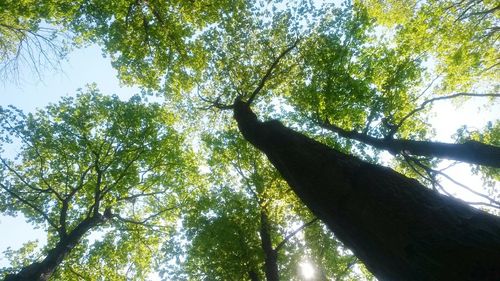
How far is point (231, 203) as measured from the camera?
1741 centimetres

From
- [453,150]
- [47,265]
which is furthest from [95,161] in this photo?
[453,150]

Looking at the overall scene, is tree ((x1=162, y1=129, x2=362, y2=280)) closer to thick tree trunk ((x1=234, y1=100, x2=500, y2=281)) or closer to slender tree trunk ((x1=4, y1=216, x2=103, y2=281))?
slender tree trunk ((x1=4, y1=216, x2=103, y2=281))

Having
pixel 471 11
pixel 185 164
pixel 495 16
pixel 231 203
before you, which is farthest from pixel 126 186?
pixel 495 16

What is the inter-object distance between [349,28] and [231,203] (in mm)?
10752

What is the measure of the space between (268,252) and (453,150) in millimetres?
10102

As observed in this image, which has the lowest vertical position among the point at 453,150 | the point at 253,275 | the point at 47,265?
the point at 453,150

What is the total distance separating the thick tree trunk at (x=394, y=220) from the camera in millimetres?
2453

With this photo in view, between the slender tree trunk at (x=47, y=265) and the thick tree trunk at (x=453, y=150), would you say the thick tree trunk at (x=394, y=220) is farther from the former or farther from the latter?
the slender tree trunk at (x=47, y=265)

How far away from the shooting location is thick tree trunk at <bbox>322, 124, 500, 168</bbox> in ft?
20.7

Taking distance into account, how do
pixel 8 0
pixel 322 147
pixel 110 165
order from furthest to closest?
pixel 110 165 → pixel 8 0 → pixel 322 147

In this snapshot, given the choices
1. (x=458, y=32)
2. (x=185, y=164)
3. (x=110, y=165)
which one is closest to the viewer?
(x=458, y=32)

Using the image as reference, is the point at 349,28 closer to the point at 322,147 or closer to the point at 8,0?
the point at 322,147

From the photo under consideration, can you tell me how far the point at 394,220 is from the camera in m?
2.99

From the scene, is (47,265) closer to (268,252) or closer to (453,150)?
(268,252)
